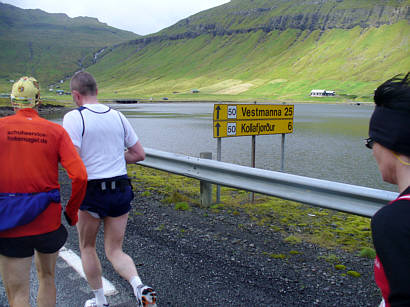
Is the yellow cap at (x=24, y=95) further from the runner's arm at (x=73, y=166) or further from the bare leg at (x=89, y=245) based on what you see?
the bare leg at (x=89, y=245)

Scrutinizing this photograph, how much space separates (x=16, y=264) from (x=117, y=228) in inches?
32.3

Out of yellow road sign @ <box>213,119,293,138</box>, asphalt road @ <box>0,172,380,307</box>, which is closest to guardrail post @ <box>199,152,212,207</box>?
yellow road sign @ <box>213,119,293,138</box>

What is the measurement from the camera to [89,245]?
10.0 feet

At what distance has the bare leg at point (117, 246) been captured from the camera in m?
3.01

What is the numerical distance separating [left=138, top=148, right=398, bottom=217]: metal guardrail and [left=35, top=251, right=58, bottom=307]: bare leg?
117 inches

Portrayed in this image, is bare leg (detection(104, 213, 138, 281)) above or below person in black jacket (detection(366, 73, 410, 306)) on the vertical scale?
below

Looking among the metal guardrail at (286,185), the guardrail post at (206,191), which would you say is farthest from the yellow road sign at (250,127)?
the metal guardrail at (286,185)

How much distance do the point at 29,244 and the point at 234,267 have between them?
6.73ft

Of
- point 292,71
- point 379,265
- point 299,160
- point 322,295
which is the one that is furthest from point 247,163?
point 292,71

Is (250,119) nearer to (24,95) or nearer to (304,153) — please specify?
(24,95)

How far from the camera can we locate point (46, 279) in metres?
2.67

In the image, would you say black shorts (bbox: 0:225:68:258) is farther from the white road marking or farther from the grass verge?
the grass verge

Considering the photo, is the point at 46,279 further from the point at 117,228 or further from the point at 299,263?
the point at 299,263

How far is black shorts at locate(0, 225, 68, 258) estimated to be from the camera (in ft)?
7.79
